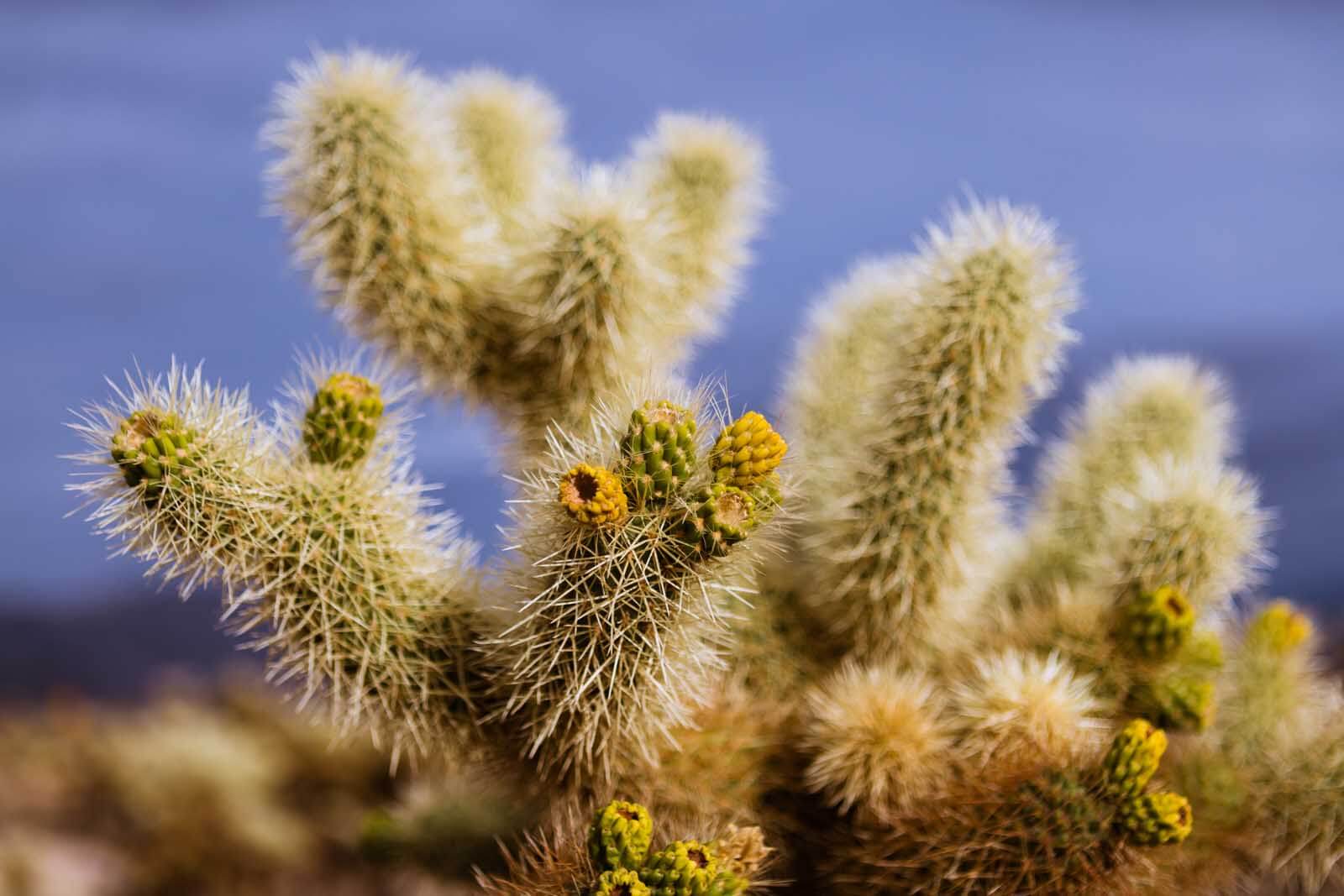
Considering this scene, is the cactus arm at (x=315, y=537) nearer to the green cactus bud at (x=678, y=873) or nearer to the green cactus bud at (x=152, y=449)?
the green cactus bud at (x=152, y=449)

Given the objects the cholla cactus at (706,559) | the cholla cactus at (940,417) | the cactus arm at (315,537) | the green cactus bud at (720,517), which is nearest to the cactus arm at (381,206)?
the cholla cactus at (706,559)

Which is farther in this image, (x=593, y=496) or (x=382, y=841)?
(x=382, y=841)

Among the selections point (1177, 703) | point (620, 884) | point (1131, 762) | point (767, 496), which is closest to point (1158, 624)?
point (1177, 703)

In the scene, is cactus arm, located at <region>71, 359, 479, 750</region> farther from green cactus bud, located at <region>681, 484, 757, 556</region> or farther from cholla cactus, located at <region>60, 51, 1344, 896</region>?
green cactus bud, located at <region>681, 484, 757, 556</region>

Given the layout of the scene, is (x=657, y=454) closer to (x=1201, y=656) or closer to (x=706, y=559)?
(x=706, y=559)

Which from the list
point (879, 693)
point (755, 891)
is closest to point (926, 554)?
point (879, 693)

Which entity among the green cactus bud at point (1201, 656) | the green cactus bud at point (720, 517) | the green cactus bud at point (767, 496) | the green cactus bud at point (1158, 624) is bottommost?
the green cactus bud at point (1201, 656)
